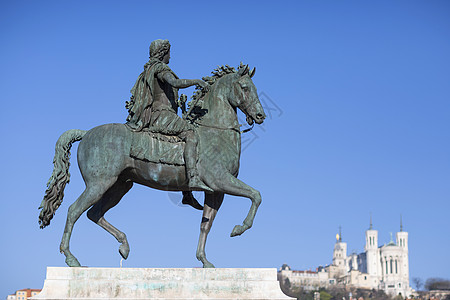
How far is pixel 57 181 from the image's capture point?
1251 cm

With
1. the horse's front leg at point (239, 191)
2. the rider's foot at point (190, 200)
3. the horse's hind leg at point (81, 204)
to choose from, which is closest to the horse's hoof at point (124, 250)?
the horse's hind leg at point (81, 204)

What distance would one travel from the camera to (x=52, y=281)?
37.3 ft

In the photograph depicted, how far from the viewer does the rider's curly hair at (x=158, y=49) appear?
13016 millimetres

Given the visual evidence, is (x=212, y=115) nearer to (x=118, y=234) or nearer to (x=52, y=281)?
(x=118, y=234)

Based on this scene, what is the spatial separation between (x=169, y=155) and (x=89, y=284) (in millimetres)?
2625

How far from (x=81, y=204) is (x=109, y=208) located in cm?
96

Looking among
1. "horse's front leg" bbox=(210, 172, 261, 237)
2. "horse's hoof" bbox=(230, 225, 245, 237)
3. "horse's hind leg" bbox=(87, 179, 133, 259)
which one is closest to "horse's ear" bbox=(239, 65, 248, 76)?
"horse's front leg" bbox=(210, 172, 261, 237)

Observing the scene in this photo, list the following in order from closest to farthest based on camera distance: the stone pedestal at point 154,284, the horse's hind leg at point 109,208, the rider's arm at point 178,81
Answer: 1. the stone pedestal at point 154,284
2. the rider's arm at point 178,81
3. the horse's hind leg at point 109,208

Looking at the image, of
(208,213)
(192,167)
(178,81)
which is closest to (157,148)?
(192,167)

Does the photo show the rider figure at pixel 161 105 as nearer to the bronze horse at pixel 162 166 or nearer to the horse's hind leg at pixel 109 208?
the bronze horse at pixel 162 166

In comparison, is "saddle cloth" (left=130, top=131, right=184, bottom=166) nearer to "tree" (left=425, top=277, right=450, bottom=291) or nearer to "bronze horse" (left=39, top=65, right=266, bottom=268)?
"bronze horse" (left=39, top=65, right=266, bottom=268)

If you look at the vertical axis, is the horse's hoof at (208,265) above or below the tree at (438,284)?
below

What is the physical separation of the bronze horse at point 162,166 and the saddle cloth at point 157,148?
11 centimetres

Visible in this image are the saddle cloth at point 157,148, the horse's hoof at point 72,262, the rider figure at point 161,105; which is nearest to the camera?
the horse's hoof at point 72,262
